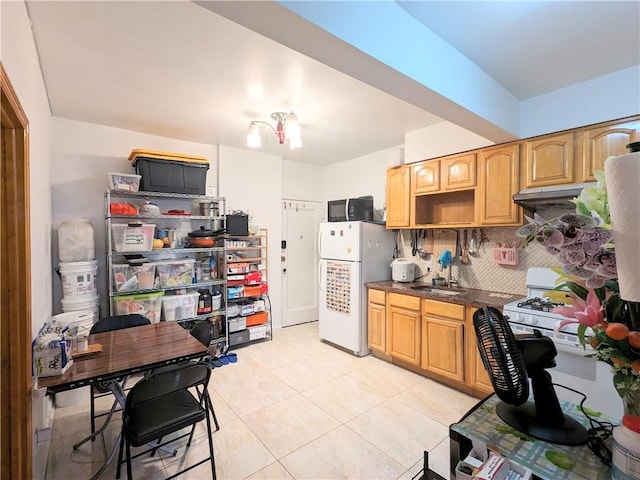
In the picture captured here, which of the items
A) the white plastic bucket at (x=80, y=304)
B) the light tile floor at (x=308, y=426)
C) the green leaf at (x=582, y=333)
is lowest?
the light tile floor at (x=308, y=426)

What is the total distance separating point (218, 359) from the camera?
138 inches

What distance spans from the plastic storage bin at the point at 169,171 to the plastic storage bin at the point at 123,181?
64 mm

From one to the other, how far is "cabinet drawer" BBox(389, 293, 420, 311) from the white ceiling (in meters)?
1.77

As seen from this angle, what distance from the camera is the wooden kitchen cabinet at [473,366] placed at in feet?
8.60

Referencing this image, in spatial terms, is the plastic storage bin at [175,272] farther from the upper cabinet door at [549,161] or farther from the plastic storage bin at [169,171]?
the upper cabinet door at [549,161]

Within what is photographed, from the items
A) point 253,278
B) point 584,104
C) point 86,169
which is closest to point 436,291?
point 584,104

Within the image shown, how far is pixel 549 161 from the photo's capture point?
98.1 inches

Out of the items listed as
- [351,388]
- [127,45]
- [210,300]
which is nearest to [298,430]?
[351,388]

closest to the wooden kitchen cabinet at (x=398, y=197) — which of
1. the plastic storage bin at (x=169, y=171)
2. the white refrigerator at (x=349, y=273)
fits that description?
the white refrigerator at (x=349, y=273)

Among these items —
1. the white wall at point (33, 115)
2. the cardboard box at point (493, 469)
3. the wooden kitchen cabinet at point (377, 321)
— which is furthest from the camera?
the wooden kitchen cabinet at point (377, 321)

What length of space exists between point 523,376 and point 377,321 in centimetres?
268

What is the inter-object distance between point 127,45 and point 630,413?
110 inches

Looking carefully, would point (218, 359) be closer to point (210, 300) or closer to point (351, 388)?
point (210, 300)

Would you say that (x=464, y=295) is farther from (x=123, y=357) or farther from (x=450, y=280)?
(x=123, y=357)
